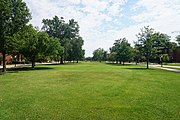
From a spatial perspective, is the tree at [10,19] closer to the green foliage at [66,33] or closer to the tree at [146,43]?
the tree at [146,43]

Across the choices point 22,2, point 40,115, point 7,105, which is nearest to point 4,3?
point 22,2

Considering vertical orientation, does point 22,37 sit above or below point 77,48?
below

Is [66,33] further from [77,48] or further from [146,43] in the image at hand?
[146,43]

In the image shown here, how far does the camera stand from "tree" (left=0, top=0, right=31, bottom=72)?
2461 centimetres

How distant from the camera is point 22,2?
26.5m

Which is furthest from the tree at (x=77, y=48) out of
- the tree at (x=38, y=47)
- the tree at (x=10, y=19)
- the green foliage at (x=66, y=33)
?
the tree at (x=10, y=19)

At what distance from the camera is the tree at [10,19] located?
24.6 metres

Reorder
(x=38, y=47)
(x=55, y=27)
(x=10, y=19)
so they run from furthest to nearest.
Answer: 1. (x=55, y=27)
2. (x=38, y=47)
3. (x=10, y=19)


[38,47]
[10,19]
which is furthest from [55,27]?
[10,19]

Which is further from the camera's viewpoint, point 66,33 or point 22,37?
point 66,33

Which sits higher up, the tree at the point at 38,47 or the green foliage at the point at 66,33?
the green foliage at the point at 66,33

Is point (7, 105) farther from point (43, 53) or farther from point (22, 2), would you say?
point (43, 53)

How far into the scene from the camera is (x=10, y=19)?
1001 inches

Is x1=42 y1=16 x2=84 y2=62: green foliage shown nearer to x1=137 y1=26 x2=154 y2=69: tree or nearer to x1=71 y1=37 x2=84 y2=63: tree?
x1=71 y1=37 x2=84 y2=63: tree
